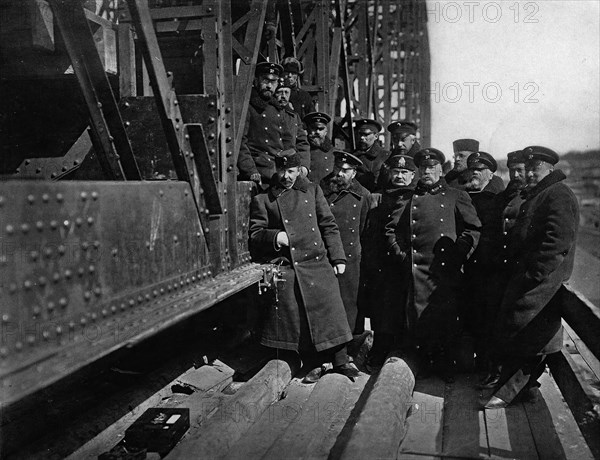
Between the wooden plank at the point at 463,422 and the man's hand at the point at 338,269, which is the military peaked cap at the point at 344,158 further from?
the wooden plank at the point at 463,422

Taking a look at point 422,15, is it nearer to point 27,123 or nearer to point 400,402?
point 27,123

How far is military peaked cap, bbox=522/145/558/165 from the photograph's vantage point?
489cm

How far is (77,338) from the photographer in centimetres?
255

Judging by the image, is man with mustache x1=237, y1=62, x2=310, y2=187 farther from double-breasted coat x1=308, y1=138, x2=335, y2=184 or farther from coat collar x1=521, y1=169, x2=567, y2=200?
coat collar x1=521, y1=169, x2=567, y2=200

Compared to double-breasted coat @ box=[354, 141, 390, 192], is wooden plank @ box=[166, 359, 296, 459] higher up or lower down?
lower down

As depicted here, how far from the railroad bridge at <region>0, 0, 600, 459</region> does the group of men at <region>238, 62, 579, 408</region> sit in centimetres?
23

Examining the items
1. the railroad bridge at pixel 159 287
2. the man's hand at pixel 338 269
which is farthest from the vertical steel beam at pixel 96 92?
the man's hand at pixel 338 269

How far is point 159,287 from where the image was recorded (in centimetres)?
337

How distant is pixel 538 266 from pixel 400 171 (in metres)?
1.73

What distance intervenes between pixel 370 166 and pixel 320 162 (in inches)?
32.8

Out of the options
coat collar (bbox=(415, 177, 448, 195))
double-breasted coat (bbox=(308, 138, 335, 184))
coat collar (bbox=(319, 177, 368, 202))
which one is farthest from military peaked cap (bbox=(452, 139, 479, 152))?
coat collar (bbox=(415, 177, 448, 195))

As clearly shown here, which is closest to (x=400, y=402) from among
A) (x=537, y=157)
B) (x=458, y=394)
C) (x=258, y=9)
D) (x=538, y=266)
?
(x=458, y=394)

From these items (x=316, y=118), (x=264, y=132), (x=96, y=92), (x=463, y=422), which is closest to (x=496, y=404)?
(x=463, y=422)

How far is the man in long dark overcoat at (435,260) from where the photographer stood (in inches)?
218
